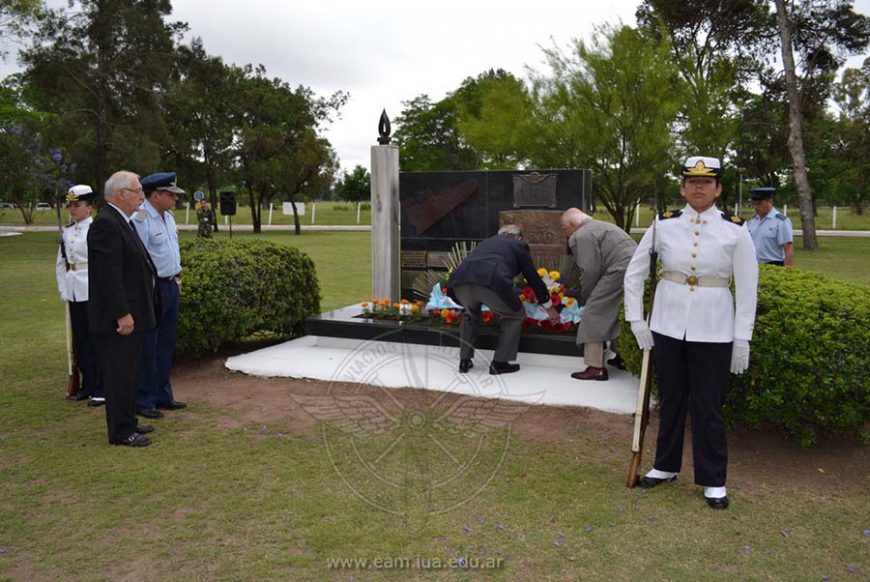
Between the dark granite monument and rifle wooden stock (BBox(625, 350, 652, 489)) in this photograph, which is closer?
rifle wooden stock (BBox(625, 350, 652, 489))

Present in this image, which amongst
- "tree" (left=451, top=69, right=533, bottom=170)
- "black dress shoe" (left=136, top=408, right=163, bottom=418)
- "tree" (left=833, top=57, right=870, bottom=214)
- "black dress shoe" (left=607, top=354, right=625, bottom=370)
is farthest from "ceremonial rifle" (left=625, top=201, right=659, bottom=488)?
"tree" (left=833, top=57, right=870, bottom=214)

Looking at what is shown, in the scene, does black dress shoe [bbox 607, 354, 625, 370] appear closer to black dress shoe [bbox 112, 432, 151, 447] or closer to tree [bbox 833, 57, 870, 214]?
black dress shoe [bbox 112, 432, 151, 447]

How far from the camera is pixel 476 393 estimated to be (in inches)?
258

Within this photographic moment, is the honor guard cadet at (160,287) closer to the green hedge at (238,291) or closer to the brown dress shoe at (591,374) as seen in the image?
the green hedge at (238,291)

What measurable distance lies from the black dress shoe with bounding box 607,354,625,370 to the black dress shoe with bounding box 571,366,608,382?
474 mm

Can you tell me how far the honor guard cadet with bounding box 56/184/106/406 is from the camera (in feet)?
21.6

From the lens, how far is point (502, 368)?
23.2 feet

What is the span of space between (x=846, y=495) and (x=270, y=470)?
11.5ft

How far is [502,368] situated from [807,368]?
2.92 metres

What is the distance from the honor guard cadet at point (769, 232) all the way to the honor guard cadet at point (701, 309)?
3754 mm

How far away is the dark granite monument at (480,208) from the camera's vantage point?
868 cm

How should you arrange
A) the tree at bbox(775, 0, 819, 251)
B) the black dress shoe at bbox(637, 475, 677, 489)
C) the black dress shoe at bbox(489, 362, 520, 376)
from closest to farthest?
the black dress shoe at bbox(637, 475, 677, 489) < the black dress shoe at bbox(489, 362, 520, 376) < the tree at bbox(775, 0, 819, 251)

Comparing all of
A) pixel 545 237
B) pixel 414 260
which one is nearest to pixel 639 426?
pixel 545 237

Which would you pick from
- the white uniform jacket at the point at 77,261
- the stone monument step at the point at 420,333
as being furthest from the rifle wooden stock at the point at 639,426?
the white uniform jacket at the point at 77,261
